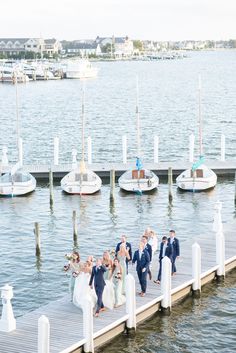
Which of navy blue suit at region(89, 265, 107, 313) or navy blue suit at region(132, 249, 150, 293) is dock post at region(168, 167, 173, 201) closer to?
navy blue suit at region(132, 249, 150, 293)

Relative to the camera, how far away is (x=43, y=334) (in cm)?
2247

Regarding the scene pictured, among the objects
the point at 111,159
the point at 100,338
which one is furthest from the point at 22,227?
the point at 111,159

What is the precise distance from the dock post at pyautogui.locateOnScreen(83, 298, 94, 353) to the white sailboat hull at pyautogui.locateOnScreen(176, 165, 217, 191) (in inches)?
1007

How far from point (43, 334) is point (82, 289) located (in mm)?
3188

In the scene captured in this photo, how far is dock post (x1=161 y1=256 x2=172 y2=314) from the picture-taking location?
27.2m

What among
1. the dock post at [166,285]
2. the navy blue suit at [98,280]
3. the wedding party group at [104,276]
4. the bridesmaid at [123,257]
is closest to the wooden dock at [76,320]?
the dock post at [166,285]

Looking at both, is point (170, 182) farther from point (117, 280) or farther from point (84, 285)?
point (84, 285)

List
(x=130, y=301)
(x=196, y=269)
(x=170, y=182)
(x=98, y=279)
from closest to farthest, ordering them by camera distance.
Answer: (x=98, y=279), (x=130, y=301), (x=196, y=269), (x=170, y=182)

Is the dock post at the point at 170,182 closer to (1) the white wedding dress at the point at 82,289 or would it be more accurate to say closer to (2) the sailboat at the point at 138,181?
(2) the sailboat at the point at 138,181

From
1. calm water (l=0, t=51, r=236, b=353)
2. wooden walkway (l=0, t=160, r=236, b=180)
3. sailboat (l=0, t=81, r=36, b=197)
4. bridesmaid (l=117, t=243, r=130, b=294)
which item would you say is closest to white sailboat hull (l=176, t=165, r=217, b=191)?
calm water (l=0, t=51, r=236, b=353)

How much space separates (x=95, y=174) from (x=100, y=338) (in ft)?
81.4

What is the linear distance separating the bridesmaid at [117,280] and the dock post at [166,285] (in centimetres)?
161

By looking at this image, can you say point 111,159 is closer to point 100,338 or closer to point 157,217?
point 157,217

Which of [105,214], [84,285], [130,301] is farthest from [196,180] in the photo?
[84,285]
